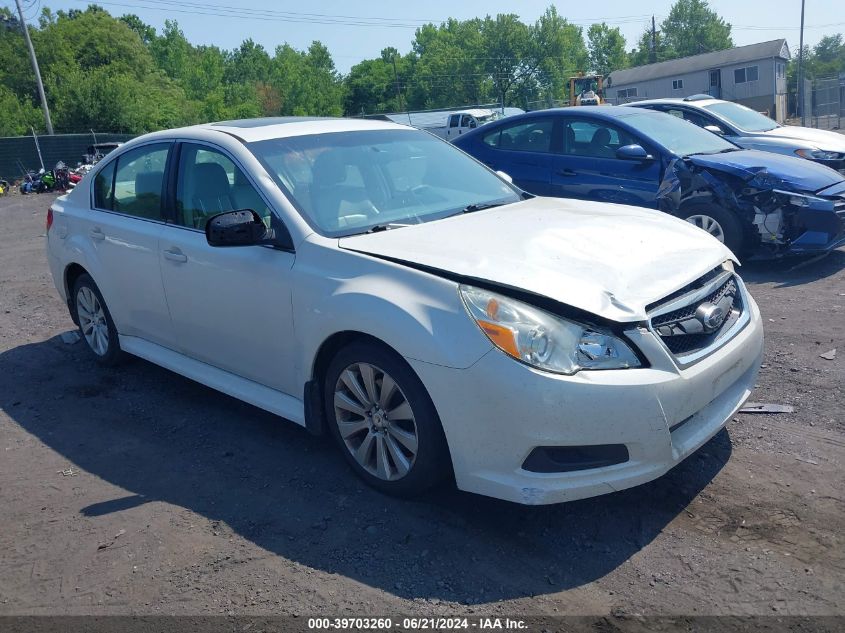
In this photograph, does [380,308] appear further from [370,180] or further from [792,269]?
[792,269]

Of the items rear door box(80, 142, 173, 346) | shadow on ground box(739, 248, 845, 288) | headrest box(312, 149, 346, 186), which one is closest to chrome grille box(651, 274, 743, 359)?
headrest box(312, 149, 346, 186)

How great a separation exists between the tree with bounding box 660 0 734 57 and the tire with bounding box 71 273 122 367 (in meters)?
106

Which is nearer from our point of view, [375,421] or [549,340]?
[549,340]

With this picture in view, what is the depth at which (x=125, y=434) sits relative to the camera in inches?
187

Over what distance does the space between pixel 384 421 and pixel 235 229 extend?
4.07 ft

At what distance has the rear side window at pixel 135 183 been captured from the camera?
16.5ft

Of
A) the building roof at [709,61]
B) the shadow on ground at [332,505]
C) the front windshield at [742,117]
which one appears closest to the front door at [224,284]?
the shadow on ground at [332,505]

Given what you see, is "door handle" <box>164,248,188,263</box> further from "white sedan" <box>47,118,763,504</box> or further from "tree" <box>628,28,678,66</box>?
"tree" <box>628,28,678,66</box>

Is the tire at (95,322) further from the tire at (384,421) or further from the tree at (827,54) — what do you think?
the tree at (827,54)

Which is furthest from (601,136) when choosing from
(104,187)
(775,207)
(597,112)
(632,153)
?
(104,187)

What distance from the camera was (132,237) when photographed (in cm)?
511

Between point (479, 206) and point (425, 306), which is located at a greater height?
point (479, 206)

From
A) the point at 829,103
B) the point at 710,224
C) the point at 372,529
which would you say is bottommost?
the point at 829,103

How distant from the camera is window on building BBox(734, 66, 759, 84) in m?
60.8
